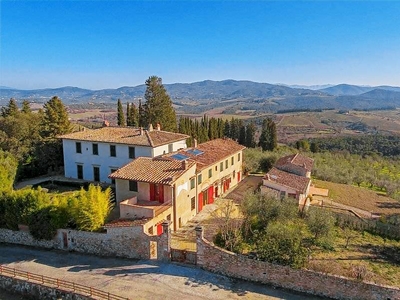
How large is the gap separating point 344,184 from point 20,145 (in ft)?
135

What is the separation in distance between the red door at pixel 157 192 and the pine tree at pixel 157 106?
26664mm

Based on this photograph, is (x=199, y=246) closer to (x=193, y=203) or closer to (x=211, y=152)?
(x=193, y=203)

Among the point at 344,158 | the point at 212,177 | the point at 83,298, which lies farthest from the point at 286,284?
the point at 344,158

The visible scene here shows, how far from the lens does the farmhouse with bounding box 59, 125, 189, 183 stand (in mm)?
33062

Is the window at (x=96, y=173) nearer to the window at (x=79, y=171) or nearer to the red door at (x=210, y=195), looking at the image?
the window at (x=79, y=171)

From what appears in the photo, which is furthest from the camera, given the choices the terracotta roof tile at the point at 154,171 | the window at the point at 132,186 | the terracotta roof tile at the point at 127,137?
the terracotta roof tile at the point at 127,137

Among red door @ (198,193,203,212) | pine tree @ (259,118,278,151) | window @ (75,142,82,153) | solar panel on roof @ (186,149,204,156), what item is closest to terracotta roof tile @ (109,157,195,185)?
red door @ (198,193,203,212)

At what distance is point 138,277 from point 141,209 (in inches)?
186

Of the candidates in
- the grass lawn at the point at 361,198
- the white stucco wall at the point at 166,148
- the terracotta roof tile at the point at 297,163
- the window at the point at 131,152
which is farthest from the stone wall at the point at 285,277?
the terracotta roof tile at the point at 297,163

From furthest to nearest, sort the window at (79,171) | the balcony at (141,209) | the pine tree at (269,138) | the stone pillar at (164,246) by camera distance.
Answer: the pine tree at (269,138), the window at (79,171), the balcony at (141,209), the stone pillar at (164,246)

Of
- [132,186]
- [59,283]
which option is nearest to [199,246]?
[59,283]

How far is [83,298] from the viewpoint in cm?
1770

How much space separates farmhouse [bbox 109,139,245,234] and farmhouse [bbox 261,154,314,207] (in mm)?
5328

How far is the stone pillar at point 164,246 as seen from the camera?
19812mm
